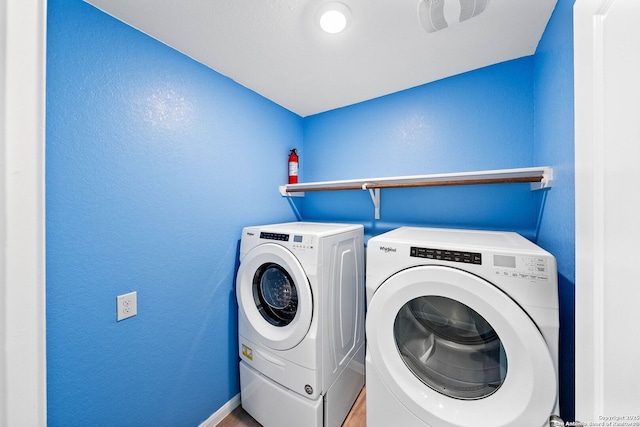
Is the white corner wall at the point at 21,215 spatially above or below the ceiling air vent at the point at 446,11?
below

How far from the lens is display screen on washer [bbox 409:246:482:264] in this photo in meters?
0.89

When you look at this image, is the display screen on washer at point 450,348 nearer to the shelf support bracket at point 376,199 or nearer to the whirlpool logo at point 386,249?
the whirlpool logo at point 386,249

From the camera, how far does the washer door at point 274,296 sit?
1.27m

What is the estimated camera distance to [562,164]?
0.94 metres

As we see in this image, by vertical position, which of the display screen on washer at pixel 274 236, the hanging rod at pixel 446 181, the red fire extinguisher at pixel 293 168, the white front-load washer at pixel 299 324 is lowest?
the white front-load washer at pixel 299 324

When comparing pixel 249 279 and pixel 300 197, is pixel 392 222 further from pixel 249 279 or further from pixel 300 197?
pixel 249 279

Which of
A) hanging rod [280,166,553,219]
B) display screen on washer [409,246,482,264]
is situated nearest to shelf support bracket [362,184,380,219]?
hanging rod [280,166,553,219]

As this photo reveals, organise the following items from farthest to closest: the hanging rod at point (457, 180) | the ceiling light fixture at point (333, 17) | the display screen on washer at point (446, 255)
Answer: the hanging rod at point (457, 180), the ceiling light fixture at point (333, 17), the display screen on washer at point (446, 255)

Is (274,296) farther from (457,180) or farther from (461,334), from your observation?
(457,180)

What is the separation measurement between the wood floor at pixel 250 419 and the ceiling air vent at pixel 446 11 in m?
2.30

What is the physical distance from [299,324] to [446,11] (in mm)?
1676

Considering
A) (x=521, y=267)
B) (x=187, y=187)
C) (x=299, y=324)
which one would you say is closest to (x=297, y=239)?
(x=299, y=324)

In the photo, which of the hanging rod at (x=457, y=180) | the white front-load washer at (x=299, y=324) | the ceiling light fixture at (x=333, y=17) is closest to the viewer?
the ceiling light fixture at (x=333, y=17)
